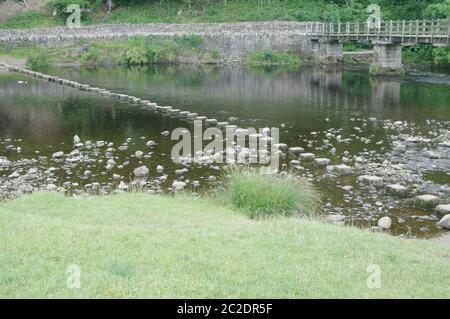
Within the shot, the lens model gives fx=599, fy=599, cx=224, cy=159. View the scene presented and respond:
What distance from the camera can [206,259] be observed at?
8.80 meters

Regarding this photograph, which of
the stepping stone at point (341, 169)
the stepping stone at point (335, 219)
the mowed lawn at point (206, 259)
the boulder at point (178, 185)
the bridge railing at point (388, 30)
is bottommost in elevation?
the stepping stone at point (335, 219)

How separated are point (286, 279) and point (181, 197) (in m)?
7.62

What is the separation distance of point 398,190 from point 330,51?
4686 cm

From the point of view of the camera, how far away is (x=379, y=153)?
70.1 ft

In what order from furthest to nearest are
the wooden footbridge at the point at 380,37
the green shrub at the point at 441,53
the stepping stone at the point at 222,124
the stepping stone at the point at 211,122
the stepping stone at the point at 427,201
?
the green shrub at the point at 441,53
the wooden footbridge at the point at 380,37
the stepping stone at the point at 211,122
the stepping stone at the point at 222,124
the stepping stone at the point at 427,201

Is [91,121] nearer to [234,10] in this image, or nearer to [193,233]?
[193,233]

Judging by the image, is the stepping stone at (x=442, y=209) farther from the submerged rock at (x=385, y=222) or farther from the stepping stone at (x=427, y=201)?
the submerged rock at (x=385, y=222)

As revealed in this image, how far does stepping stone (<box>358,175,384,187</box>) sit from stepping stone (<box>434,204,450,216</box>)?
240cm

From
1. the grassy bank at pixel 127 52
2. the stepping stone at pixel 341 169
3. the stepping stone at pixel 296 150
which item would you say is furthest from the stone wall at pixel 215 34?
the stepping stone at pixel 341 169

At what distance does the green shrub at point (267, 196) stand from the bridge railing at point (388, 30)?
32.6m

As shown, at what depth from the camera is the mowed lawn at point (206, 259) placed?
7707mm

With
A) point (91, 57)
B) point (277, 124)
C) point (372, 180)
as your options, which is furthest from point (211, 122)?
point (91, 57)

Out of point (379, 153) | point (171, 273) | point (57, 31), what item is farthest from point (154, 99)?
point (57, 31)

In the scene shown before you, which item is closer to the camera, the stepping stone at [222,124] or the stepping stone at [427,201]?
the stepping stone at [427,201]
